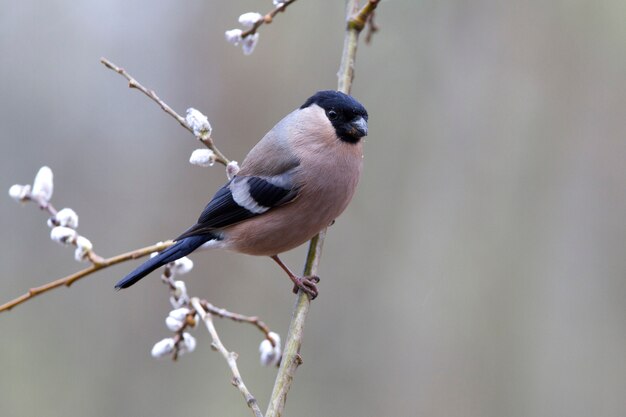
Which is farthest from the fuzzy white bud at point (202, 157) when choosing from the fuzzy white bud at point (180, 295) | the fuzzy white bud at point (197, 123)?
the fuzzy white bud at point (180, 295)

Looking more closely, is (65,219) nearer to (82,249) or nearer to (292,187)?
(82,249)

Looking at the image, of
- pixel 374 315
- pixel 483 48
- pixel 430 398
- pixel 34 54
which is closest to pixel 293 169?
pixel 374 315

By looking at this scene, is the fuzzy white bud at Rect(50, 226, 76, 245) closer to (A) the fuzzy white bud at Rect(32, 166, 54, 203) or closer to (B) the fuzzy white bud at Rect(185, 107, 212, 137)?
(A) the fuzzy white bud at Rect(32, 166, 54, 203)

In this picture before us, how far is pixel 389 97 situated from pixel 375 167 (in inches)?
19.4

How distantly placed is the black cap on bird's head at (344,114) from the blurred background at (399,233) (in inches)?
79.8

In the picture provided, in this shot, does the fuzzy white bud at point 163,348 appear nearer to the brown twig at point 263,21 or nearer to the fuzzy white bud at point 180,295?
the fuzzy white bud at point 180,295

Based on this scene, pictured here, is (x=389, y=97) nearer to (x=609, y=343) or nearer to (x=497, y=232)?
(x=497, y=232)

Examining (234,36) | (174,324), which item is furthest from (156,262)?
(234,36)

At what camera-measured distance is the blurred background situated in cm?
416

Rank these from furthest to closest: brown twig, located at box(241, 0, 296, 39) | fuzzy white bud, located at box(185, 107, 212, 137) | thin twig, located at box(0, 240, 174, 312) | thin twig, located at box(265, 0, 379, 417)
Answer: brown twig, located at box(241, 0, 296, 39), fuzzy white bud, located at box(185, 107, 212, 137), thin twig, located at box(265, 0, 379, 417), thin twig, located at box(0, 240, 174, 312)

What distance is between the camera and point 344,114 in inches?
91.8

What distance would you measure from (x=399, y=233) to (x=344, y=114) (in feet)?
7.43

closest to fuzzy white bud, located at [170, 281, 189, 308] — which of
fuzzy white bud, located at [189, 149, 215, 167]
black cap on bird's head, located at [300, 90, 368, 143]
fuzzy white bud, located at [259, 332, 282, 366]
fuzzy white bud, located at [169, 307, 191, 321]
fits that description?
fuzzy white bud, located at [169, 307, 191, 321]

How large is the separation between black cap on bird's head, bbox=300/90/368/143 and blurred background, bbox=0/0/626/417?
2026 millimetres
